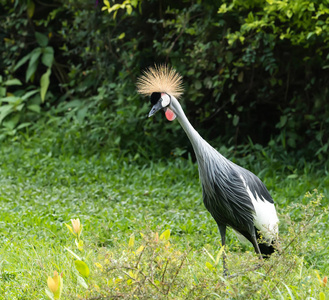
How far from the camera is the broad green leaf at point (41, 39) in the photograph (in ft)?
30.8

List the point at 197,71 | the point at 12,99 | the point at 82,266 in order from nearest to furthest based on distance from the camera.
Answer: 1. the point at 82,266
2. the point at 197,71
3. the point at 12,99

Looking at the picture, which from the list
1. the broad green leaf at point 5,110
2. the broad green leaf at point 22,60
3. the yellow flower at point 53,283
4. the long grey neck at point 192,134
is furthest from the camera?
the broad green leaf at point 22,60

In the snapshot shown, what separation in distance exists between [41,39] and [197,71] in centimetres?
340

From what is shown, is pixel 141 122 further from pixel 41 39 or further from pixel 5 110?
pixel 41 39

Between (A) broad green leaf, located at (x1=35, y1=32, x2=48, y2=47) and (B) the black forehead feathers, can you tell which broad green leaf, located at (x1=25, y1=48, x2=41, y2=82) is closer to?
(A) broad green leaf, located at (x1=35, y1=32, x2=48, y2=47)

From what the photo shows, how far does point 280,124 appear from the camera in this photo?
7.04 meters

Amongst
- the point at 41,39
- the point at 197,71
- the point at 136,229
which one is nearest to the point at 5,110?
the point at 41,39

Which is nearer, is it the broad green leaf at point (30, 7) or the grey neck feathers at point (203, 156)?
the grey neck feathers at point (203, 156)

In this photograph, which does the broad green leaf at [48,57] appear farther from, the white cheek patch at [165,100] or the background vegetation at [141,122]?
the white cheek patch at [165,100]

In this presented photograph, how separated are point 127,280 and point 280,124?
456 centimetres

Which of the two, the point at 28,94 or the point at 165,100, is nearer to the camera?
the point at 165,100

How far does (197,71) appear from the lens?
23.5ft

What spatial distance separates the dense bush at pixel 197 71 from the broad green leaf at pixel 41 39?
0.06 feet

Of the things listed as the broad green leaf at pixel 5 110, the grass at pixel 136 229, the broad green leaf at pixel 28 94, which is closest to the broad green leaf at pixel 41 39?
the broad green leaf at pixel 28 94
